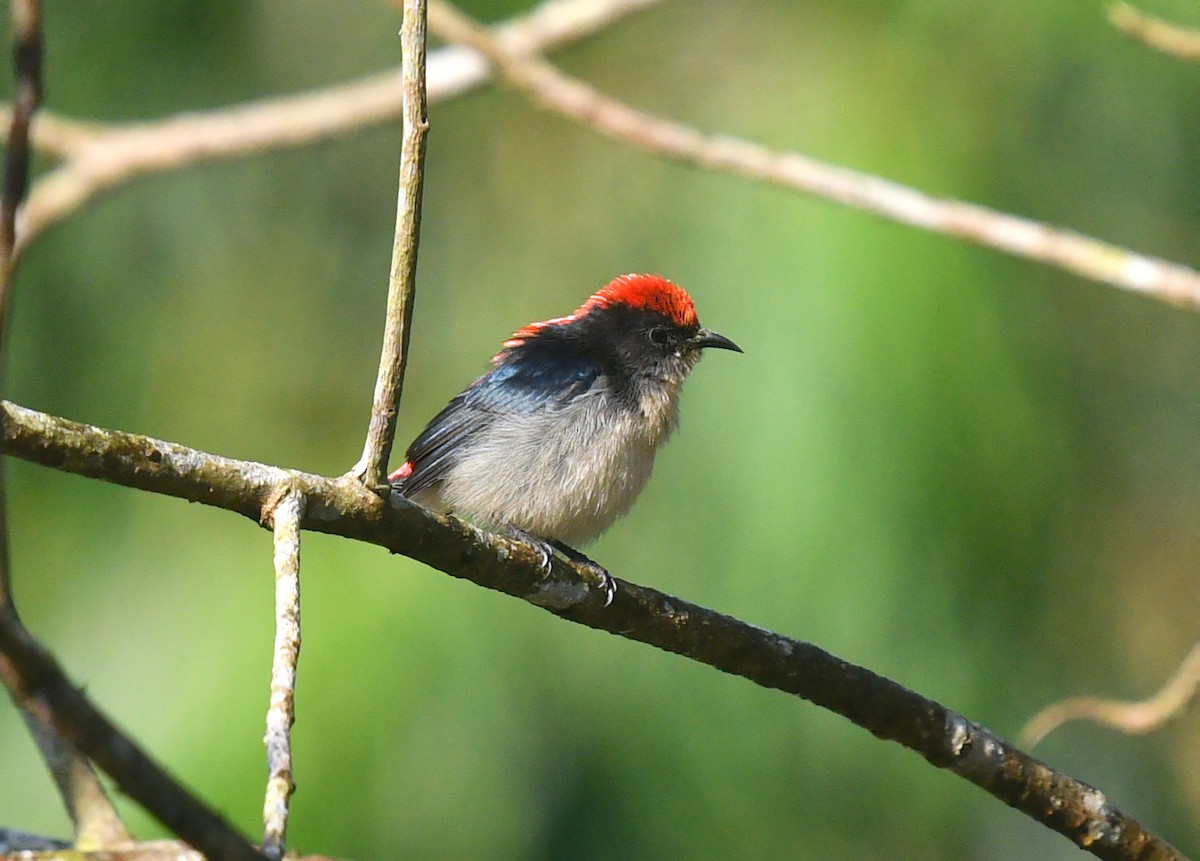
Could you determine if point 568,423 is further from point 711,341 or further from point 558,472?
point 711,341

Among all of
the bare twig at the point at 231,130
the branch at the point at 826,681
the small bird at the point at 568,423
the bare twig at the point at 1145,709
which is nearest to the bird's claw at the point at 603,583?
the branch at the point at 826,681

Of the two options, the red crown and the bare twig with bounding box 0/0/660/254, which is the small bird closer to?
the red crown

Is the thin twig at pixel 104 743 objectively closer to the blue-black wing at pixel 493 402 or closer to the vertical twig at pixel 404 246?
the vertical twig at pixel 404 246

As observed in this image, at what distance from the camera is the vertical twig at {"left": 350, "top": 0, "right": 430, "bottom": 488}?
231 cm

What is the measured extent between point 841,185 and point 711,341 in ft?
2.31

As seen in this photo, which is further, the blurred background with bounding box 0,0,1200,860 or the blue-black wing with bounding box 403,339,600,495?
the blurred background with bounding box 0,0,1200,860

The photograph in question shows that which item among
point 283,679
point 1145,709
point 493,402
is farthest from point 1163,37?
point 283,679

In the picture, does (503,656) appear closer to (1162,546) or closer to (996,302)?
(996,302)

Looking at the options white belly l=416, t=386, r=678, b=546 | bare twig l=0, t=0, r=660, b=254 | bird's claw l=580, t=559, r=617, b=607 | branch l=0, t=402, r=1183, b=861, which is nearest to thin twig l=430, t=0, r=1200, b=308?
bare twig l=0, t=0, r=660, b=254

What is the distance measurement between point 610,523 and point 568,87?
149 centimetres

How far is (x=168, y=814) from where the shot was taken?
55.8 inches

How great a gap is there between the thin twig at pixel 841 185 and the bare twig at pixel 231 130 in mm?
725

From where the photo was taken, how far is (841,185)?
4.30 metres

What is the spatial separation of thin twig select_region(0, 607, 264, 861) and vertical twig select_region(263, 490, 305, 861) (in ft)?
0.48
